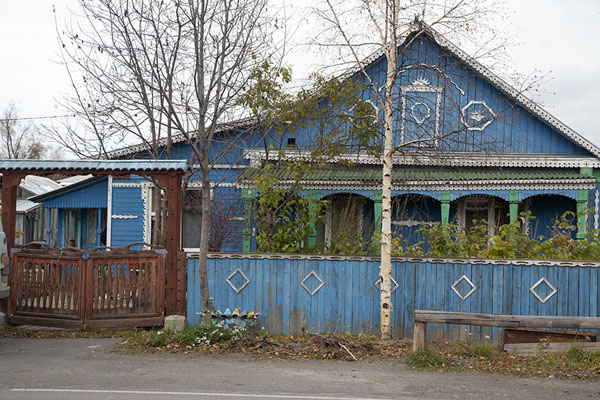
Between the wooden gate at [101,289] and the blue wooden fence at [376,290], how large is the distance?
2.28 ft

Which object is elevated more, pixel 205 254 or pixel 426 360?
pixel 205 254

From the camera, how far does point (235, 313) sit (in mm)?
11180

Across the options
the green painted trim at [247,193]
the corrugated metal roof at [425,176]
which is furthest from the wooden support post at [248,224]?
the corrugated metal roof at [425,176]

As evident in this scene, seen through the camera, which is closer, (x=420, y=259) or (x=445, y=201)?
(x=420, y=259)

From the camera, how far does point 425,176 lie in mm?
17922

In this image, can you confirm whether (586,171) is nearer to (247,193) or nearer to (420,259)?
(420,259)

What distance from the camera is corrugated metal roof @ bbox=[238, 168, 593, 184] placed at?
17.5 m

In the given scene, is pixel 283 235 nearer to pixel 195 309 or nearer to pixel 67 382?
pixel 195 309

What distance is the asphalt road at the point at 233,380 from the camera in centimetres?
738

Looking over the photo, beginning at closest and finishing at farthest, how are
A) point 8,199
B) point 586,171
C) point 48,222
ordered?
1. point 8,199
2. point 586,171
3. point 48,222

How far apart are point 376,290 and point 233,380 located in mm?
4111

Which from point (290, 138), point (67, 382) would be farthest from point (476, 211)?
point (67, 382)

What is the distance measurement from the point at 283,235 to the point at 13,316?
5183 millimetres

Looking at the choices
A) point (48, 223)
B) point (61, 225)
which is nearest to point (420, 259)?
point (61, 225)
